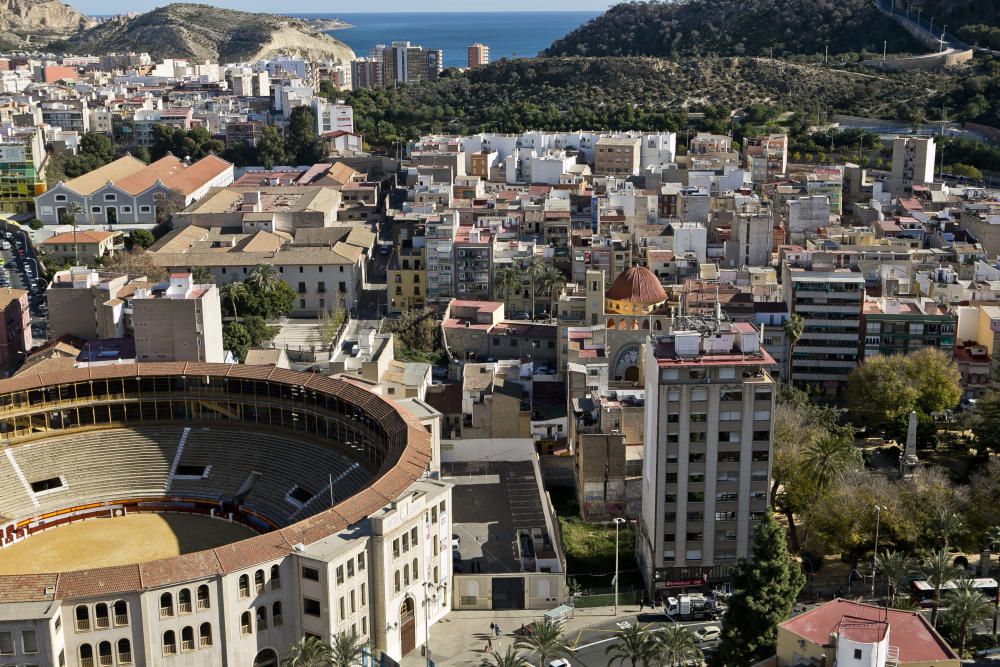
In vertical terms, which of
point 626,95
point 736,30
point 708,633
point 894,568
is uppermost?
point 736,30

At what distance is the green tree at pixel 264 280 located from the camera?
78.9 m

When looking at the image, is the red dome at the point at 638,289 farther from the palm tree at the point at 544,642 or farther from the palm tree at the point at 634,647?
the palm tree at the point at 634,647

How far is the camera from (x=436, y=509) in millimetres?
42562

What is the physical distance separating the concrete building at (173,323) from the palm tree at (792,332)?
30409 mm

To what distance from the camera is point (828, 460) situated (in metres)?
50.3

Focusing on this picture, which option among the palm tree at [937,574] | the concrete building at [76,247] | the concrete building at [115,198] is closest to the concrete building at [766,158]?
the concrete building at [115,198]

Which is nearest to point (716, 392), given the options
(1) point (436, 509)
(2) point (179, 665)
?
(1) point (436, 509)

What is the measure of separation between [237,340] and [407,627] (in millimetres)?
32027

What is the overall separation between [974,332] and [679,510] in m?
30.5

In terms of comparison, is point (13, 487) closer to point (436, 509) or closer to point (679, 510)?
point (436, 509)

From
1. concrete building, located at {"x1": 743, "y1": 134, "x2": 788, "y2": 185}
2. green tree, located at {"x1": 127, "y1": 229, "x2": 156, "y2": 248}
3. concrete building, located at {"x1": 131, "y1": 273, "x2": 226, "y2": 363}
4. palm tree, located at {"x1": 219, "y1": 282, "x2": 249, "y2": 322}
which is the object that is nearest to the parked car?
concrete building, located at {"x1": 131, "y1": 273, "x2": 226, "y2": 363}

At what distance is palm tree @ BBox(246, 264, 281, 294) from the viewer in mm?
78875

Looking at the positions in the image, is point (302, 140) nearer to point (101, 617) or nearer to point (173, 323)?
point (173, 323)

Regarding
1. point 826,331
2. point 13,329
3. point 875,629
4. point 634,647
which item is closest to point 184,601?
point 634,647
